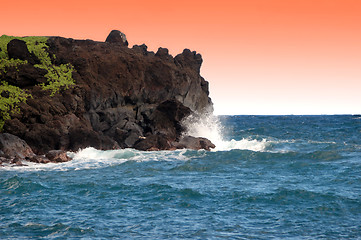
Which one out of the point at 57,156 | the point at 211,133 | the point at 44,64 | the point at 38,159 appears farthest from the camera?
the point at 211,133

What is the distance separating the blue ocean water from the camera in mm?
16750

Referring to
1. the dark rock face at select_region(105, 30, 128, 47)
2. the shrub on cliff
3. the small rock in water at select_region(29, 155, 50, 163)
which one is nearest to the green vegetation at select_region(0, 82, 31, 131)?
the shrub on cliff

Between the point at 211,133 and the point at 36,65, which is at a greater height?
the point at 36,65

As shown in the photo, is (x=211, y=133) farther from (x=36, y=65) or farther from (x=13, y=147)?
(x=13, y=147)

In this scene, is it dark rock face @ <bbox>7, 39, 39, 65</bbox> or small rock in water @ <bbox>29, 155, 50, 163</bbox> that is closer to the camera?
small rock in water @ <bbox>29, 155, 50, 163</bbox>

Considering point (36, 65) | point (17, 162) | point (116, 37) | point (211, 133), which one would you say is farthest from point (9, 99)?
point (211, 133)

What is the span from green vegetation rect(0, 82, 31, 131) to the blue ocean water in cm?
834

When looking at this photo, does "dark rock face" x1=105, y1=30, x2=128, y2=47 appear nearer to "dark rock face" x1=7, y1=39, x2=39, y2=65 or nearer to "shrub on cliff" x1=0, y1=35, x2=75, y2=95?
"shrub on cliff" x1=0, y1=35, x2=75, y2=95

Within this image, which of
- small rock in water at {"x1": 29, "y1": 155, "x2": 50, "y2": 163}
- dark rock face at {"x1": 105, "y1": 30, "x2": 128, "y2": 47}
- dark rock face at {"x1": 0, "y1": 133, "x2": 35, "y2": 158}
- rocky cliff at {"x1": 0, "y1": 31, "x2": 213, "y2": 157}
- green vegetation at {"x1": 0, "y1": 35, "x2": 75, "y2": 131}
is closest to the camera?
small rock in water at {"x1": 29, "y1": 155, "x2": 50, "y2": 163}

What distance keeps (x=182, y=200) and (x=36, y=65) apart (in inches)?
1188

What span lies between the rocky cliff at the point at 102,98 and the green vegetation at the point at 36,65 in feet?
0.84

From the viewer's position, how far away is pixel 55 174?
2953cm

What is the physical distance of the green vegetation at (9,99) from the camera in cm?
3925

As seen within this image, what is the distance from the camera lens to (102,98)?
156 feet
